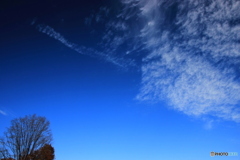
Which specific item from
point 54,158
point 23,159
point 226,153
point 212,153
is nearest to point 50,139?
point 23,159

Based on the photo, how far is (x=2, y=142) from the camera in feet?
68.7

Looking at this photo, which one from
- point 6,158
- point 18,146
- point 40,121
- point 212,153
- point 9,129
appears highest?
point 212,153

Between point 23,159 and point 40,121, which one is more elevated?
point 40,121

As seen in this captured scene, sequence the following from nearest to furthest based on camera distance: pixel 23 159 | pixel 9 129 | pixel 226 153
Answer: pixel 23 159, pixel 9 129, pixel 226 153

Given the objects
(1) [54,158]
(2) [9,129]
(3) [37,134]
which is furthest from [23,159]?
(1) [54,158]

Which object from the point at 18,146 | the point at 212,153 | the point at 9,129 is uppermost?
the point at 212,153

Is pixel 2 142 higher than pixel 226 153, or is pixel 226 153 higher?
pixel 226 153

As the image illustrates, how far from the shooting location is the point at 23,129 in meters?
21.6

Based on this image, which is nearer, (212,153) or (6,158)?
(6,158)

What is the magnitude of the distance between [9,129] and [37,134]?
3.91 m

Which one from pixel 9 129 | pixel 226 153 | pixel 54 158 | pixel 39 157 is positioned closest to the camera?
pixel 9 129

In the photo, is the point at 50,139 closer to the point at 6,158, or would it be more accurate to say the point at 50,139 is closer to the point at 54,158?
the point at 6,158

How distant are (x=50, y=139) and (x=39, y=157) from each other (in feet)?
14.6

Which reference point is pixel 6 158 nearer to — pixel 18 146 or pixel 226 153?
pixel 18 146
